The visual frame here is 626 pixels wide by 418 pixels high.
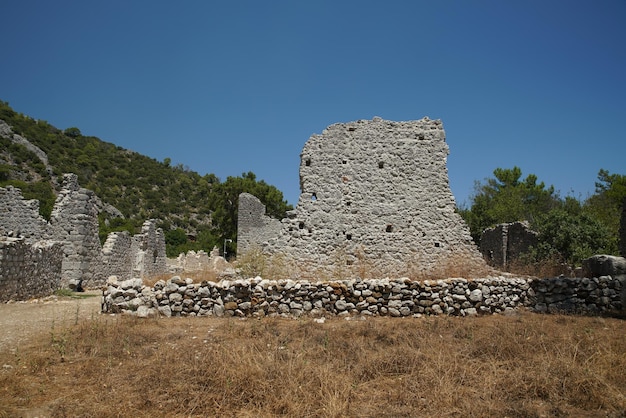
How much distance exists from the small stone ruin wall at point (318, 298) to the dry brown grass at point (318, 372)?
1453 mm

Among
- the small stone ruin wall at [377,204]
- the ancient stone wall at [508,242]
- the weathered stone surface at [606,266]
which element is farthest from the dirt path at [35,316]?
the ancient stone wall at [508,242]

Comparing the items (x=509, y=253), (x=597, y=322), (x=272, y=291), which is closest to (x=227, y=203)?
(x=509, y=253)

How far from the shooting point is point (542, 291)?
9.66m

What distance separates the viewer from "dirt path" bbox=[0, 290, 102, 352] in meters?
6.98

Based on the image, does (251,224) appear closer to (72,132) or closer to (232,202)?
(232,202)

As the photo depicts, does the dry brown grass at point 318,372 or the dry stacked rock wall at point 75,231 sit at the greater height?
the dry stacked rock wall at point 75,231

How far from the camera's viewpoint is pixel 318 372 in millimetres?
5215

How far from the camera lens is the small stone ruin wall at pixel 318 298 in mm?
9047

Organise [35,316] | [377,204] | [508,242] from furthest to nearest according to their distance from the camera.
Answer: [508,242] < [377,204] < [35,316]

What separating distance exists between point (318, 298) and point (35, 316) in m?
6.16

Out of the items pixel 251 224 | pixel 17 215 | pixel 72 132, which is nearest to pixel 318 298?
pixel 17 215

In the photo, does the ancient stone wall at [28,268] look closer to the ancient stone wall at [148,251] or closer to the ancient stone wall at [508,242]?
the ancient stone wall at [148,251]

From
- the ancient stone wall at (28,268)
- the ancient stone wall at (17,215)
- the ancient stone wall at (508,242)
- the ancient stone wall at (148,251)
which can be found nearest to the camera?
the ancient stone wall at (28,268)

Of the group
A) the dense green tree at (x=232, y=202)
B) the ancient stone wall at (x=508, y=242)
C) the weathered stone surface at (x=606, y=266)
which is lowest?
the weathered stone surface at (x=606, y=266)
